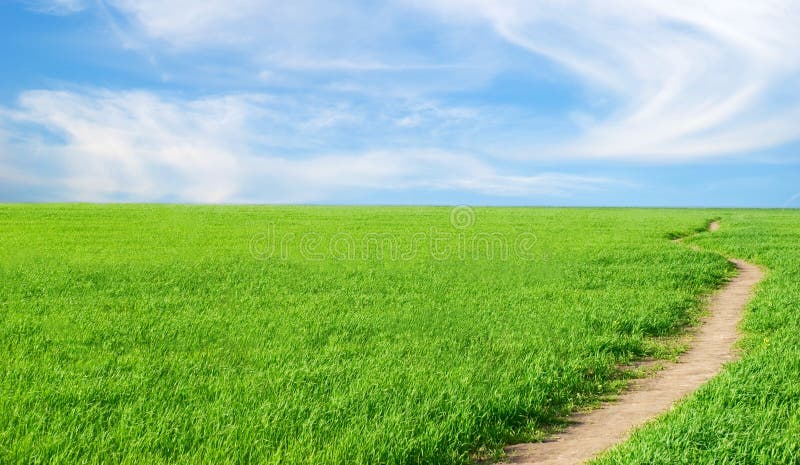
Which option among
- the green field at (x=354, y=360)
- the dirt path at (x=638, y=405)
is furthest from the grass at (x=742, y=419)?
the dirt path at (x=638, y=405)

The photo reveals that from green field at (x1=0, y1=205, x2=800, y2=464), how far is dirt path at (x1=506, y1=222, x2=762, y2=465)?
33 centimetres

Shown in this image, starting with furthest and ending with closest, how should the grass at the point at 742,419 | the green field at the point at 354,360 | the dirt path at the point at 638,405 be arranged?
the dirt path at the point at 638,405, the green field at the point at 354,360, the grass at the point at 742,419

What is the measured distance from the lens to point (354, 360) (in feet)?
28.7

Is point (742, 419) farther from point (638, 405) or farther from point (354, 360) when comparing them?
point (354, 360)

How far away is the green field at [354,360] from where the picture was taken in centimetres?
605

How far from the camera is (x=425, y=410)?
6773 millimetres

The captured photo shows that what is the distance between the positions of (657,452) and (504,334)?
483cm

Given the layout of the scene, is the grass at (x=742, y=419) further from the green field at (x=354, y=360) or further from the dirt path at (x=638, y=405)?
the dirt path at (x=638, y=405)

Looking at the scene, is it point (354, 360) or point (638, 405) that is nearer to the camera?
point (638, 405)

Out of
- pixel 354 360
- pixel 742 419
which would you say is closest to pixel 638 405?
pixel 742 419

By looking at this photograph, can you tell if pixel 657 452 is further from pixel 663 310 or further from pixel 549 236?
pixel 549 236

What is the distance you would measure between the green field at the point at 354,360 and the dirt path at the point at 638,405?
33cm

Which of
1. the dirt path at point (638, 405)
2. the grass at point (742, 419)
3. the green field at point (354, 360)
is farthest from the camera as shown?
the dirt path at point (638, 405)

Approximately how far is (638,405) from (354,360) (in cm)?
390
